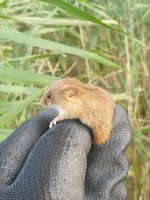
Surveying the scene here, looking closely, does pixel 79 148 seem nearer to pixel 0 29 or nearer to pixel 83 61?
pixel 0 29

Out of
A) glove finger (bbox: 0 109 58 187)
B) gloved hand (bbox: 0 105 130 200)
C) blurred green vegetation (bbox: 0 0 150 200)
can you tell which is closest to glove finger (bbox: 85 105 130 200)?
gloved hand (bbox: 0 105 130 200)

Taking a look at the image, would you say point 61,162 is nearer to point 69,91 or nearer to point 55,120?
point 55,120

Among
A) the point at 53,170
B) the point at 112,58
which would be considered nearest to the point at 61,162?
the point at 53,170

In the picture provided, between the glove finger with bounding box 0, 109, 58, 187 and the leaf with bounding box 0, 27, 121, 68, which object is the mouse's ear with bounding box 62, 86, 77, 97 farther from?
the leaf with bounding box 0, 27, 121, 68

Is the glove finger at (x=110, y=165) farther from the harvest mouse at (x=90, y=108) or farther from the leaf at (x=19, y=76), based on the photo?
the leaf at (x=19, y=76)

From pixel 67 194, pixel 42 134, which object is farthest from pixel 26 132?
pixel 67 194

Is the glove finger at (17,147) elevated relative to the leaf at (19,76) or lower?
lower

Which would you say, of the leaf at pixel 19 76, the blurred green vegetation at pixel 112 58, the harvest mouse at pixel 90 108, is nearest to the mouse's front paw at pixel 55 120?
the harvest mouse at pixel 90 108
